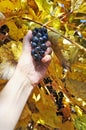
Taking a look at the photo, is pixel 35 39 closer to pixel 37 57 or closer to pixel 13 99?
pixel 37 57

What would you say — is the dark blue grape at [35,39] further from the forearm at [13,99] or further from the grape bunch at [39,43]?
the forearm at [13,99]

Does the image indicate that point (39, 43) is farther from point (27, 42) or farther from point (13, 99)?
point (13, 99)

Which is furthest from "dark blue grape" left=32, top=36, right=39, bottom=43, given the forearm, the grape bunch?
the forearm

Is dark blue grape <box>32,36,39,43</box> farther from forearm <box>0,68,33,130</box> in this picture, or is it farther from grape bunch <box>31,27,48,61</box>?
forearm <box>0,68,33,130</box>

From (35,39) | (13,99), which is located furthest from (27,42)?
(13,99)

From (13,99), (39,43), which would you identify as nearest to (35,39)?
(39,43)

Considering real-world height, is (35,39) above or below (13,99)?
above

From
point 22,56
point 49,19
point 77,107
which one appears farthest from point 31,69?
point 77,107
